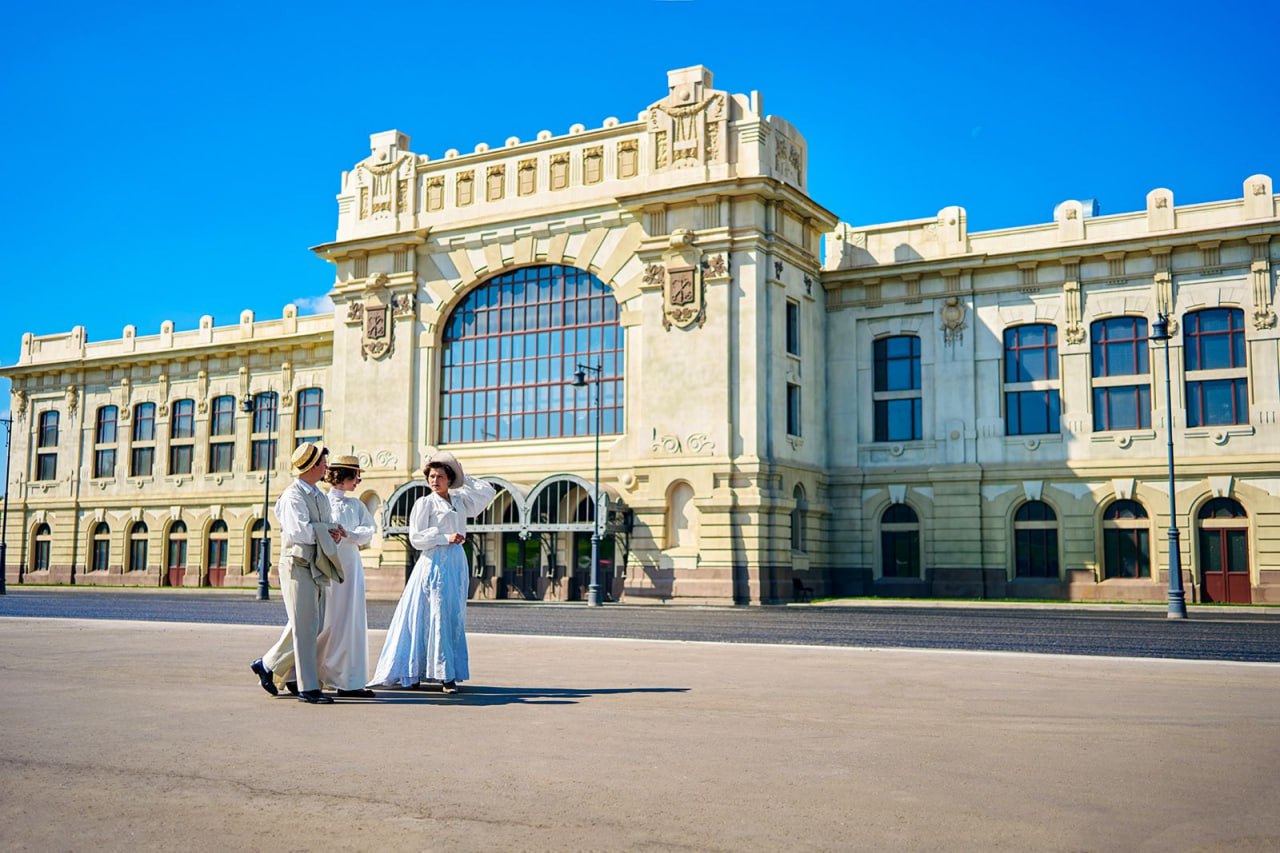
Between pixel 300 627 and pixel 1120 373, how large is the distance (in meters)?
34.3

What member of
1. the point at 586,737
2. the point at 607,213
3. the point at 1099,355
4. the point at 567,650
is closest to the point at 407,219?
the point at 607,213

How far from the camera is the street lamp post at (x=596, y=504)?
3684cm

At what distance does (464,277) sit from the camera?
44.2 meters

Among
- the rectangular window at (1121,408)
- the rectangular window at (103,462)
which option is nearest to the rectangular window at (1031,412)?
the rectangular window at (1121,408)

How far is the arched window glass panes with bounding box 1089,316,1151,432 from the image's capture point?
38438 millimetres

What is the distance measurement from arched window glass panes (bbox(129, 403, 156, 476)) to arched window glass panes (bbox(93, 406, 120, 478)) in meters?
1.25

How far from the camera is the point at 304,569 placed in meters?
9.66

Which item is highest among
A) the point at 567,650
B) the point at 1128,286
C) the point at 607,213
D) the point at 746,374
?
the point at 607,213

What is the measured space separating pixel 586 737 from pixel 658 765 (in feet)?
3.59

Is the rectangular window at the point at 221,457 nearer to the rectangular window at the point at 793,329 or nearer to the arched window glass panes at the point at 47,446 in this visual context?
the arched window glass panes at the point at 47,446

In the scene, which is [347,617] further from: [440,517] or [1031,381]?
[1031,381]

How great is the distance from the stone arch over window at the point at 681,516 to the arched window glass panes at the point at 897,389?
24.6ft

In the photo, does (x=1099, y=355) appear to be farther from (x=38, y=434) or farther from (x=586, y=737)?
(x=38, y=434)

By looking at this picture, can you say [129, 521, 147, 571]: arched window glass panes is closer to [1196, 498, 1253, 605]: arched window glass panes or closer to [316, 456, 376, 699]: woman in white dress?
[1196, 498, 1253, 605]: arched window glass panes
